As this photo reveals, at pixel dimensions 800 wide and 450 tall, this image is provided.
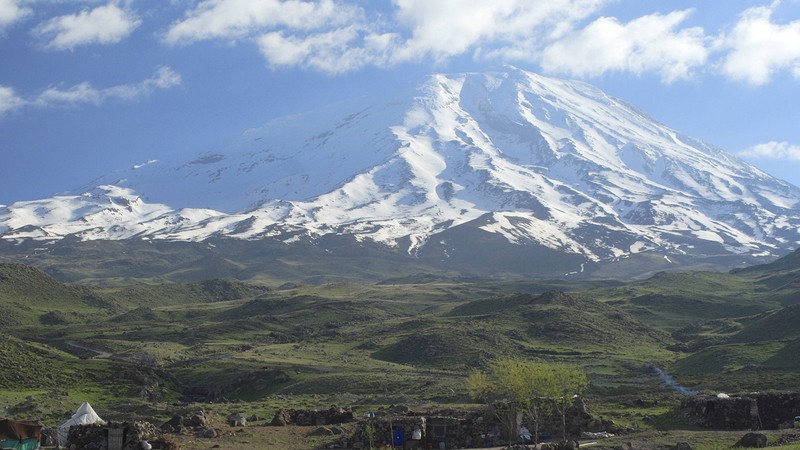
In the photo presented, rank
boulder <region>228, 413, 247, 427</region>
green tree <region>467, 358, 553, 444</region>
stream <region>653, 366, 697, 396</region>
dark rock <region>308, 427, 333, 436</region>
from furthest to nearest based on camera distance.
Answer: stream <region>653, 366, 697, 396</region>
boulder <region>228, 413, 247, 427</region>
dark rock <region>308, 427, 333, 436</region>
green tree <region>467, 358, 553, 444</region>

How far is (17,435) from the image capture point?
1565 inches

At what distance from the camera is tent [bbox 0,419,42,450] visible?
3934 cm

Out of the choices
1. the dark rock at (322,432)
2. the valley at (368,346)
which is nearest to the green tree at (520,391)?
the valley at (368,346)

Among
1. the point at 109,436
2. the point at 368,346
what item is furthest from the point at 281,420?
the point at 368,346

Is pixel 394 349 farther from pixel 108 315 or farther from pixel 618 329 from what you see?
pixel 108 315

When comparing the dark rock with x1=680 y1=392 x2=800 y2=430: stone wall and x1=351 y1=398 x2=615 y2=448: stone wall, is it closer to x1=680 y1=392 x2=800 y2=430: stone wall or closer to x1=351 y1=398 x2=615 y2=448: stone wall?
x1=351 y1=398 x2=615 y2=448: stone wall

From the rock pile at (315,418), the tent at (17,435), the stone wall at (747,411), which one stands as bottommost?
the stone wall at (747,411)

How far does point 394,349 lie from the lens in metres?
110

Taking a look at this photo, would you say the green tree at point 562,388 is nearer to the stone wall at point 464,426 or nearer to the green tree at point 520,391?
the green tree at point 520,391

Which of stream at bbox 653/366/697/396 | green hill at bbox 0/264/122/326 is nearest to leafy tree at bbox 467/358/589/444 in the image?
stream at bbox 653/366/697/396

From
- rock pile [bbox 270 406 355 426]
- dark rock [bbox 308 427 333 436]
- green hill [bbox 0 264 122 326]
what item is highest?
green hill [bbox 0 264 122 326]

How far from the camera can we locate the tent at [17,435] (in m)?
39.3

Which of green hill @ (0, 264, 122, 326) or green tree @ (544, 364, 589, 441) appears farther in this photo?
green hill @ (0, 264, 122, 326)

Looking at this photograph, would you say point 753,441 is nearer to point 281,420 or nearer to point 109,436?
point 281,420
